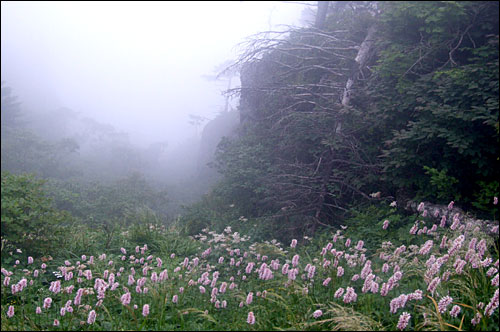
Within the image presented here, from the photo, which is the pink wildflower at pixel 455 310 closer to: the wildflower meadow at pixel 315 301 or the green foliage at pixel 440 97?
the wildflower meadow at pixel 315 301

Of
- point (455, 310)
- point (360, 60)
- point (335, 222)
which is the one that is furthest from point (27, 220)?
point (360, 60)

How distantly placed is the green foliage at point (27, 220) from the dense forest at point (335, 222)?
0.09 feet

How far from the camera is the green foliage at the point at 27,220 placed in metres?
4.98

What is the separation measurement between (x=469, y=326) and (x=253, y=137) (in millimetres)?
8306

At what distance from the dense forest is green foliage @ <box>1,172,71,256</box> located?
0.03m

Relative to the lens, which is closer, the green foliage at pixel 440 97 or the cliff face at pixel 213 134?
the green foliage at pixel 440 97

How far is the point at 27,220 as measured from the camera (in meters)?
5.12

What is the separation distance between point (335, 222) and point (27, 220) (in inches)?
211

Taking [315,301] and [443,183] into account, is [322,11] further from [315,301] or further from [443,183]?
[315,301]

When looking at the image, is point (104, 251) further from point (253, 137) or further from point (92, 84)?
point (92, 84)

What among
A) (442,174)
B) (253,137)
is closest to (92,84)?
(253,137)

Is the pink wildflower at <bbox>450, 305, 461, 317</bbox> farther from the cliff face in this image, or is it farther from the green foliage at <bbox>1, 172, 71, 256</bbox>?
the cliff face

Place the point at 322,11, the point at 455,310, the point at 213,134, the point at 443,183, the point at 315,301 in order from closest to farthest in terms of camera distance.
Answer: the point at 455,310
the point at 315,301
the point at 443,183
the point at 322,11
the point at 213,134

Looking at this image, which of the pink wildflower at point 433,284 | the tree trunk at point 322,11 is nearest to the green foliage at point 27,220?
the pink wildflower at point 433,284
